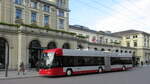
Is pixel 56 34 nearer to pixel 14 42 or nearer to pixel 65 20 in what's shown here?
pixel 14 42

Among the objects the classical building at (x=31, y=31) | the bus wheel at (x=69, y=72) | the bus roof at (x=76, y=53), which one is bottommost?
the bus wheel at (x=69, y=72)

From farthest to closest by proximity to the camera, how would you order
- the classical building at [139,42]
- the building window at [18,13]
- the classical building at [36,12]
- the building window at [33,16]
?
1. the classical building at [139,42]
2. the building window at [33,16]
3. the building window at [18,13]
4. the classical building at [36,12]

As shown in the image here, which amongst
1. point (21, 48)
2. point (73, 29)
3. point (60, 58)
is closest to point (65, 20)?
point (73, 29)

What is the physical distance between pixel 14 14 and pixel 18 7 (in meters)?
1.54

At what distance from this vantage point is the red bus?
22.4m

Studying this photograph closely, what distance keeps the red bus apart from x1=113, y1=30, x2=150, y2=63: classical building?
1988 inches

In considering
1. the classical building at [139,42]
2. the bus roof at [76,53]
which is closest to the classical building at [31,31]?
the bus roof at [76,53]

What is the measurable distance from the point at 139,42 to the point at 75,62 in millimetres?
60495

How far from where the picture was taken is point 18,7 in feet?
119

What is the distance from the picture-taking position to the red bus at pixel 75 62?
883 inches

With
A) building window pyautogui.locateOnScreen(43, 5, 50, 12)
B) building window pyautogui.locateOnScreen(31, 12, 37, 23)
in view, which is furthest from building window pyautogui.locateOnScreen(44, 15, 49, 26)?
building window pyautogui.locateOnScreen(31, 12, 37, 23)

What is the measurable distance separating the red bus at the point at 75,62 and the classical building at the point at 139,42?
5050 centimetres

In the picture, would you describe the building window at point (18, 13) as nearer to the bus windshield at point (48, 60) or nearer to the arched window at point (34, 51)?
the arched window at point (34, 51)

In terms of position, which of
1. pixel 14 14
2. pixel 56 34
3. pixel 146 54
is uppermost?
pixel 14 14
